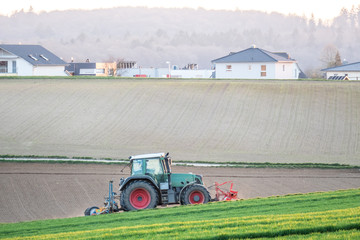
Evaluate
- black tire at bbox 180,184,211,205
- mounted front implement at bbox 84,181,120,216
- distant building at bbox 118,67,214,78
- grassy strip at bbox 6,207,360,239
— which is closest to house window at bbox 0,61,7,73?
distant building at bbox 118,67,214,78

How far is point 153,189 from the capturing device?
68.3ft

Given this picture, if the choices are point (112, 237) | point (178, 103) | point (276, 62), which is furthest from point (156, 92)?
point (112, 237)

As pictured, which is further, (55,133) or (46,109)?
(46,109)

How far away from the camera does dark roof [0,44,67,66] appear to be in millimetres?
83312

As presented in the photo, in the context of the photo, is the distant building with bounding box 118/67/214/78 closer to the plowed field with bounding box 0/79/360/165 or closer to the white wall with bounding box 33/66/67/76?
the white wall with bounding box 33/66/67/76

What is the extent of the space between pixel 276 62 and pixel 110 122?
120 ft

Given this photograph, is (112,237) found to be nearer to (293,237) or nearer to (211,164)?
(293,237)

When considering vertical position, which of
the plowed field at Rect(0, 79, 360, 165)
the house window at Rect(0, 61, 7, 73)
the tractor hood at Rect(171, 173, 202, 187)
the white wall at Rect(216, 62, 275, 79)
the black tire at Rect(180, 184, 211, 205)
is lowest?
the black tire at Rect(180, 184, 211, 205)

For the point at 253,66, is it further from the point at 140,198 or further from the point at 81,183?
the point at 140,198

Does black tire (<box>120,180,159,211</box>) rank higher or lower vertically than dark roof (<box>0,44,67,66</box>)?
lower

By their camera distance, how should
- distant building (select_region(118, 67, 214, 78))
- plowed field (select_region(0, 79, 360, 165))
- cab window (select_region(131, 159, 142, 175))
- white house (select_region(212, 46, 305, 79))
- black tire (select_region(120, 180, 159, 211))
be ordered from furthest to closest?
distant building (select_region(118, 67, 214, 78)) < white house (select_region(212, 46, 305, 79)) < plowed field (select_region(0, 79, 360, 165)) < cab window (select_region(131, 159, 142, 175)) < black tire (select_region(120, 180, 159, 211))

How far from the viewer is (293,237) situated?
11.9 m

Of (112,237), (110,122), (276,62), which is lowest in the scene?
(112,237)

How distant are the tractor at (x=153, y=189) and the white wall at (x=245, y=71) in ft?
197
